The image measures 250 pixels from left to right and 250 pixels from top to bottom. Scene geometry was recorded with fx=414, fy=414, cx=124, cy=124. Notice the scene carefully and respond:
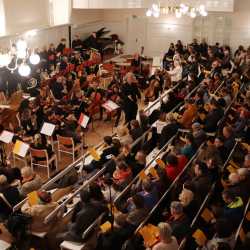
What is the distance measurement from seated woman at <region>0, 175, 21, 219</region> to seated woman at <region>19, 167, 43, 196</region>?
195 millimetres

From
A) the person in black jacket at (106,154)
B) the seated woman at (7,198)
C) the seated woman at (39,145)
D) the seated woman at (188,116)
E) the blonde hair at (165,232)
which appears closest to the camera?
the blonde hair at (165,232)

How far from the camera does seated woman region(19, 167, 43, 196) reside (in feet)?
23.8

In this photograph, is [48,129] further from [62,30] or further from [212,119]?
[62,30]

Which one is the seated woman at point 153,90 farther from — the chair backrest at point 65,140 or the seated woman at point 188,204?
the seated woman at point 188,204

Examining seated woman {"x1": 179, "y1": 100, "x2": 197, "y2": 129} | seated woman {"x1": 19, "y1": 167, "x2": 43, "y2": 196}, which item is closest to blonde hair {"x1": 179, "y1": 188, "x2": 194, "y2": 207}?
seated woman {"x1": 19, "y1": 167, "x2": 43, "y2": 196}

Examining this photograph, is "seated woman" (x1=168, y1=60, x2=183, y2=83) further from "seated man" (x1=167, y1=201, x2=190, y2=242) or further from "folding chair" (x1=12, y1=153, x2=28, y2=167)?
"seated man" (x1=167, y1=201, x2=190, y2=242)

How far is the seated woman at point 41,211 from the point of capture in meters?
6.34

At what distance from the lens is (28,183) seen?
24.0 ft

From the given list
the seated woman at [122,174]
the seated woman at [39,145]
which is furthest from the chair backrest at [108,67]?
the seated woman at [122,174]

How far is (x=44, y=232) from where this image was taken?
642 cm

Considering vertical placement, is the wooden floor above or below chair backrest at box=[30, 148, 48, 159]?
below

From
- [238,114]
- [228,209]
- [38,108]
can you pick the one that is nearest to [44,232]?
[228,209]

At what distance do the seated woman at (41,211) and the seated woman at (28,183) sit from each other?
0.72 meters

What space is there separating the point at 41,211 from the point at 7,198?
89 centimetres
